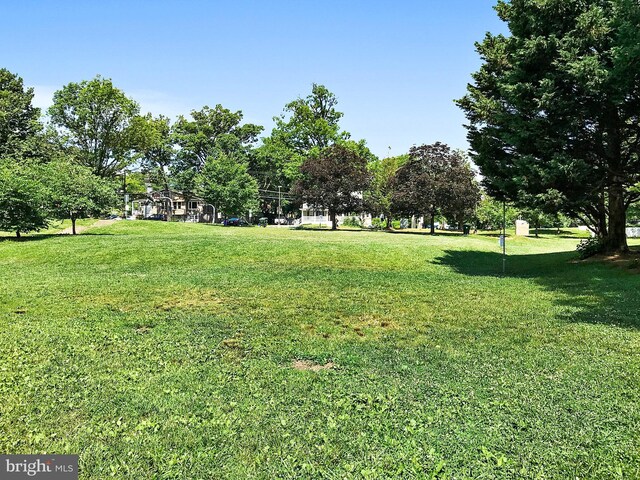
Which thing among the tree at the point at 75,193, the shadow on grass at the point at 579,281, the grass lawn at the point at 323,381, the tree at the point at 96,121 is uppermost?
the tree at the point at 96,121

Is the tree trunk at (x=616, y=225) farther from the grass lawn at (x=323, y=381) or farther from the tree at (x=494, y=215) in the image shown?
the tree at (x=494, y=215)

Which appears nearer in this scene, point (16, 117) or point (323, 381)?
point (323, 381)

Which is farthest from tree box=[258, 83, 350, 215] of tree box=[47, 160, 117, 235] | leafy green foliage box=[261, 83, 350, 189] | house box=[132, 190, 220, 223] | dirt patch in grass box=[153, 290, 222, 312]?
dirt patch in grass box=[153, 290, 222, 312]

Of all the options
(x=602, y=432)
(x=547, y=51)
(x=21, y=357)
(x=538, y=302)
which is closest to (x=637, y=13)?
(x=547, y=51)

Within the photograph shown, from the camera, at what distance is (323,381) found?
425cm

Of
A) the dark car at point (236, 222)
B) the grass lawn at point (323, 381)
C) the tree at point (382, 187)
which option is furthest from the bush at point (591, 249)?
the dark car at point (236, 222)

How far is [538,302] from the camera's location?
8.65m

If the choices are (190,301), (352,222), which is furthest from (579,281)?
(352,222)

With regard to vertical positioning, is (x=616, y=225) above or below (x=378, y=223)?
below

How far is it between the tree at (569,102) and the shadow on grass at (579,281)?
7.18 ft

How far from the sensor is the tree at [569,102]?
11445 mm

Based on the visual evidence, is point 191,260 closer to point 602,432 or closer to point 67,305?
point 67,305

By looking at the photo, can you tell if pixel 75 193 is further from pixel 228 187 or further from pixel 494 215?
pixel 494 215

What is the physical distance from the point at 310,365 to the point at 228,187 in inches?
1630
